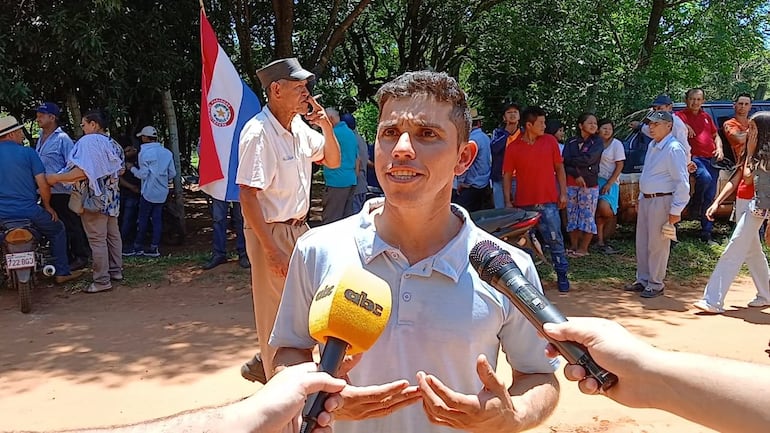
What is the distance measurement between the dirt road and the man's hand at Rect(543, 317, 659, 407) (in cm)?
275

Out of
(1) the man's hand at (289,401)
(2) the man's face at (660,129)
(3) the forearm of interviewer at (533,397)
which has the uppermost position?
(2) the man's face at (660,129)

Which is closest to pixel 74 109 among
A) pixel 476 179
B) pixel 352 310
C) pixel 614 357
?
pixel 476 179

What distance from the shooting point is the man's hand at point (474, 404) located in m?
1.61

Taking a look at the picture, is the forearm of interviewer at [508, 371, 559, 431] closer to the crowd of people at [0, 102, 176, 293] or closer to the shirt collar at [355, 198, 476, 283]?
the shirt collar at [355, 198, 476, 283]

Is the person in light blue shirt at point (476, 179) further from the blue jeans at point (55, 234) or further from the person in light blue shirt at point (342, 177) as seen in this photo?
the blue jeans at point (55, 234)

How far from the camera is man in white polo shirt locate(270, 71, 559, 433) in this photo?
6.22 ft

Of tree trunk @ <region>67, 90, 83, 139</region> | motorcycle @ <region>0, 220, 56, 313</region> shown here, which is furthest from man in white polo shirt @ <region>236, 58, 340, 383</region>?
tree trunk @ <region>67, 90, 83, 139</region>

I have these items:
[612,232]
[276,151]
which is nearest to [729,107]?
[612,232]

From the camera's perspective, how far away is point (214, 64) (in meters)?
6.96

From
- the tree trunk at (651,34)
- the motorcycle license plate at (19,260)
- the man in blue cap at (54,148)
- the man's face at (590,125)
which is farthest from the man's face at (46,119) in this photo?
the tree trunk at (651,34)

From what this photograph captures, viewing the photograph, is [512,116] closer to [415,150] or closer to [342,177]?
[342,177]

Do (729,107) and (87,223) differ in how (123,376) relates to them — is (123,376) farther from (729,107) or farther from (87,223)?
(729,107)

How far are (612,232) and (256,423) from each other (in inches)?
369

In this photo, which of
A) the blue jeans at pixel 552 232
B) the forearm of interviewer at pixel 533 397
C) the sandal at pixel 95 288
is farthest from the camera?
the sandal at pixel 95 288
